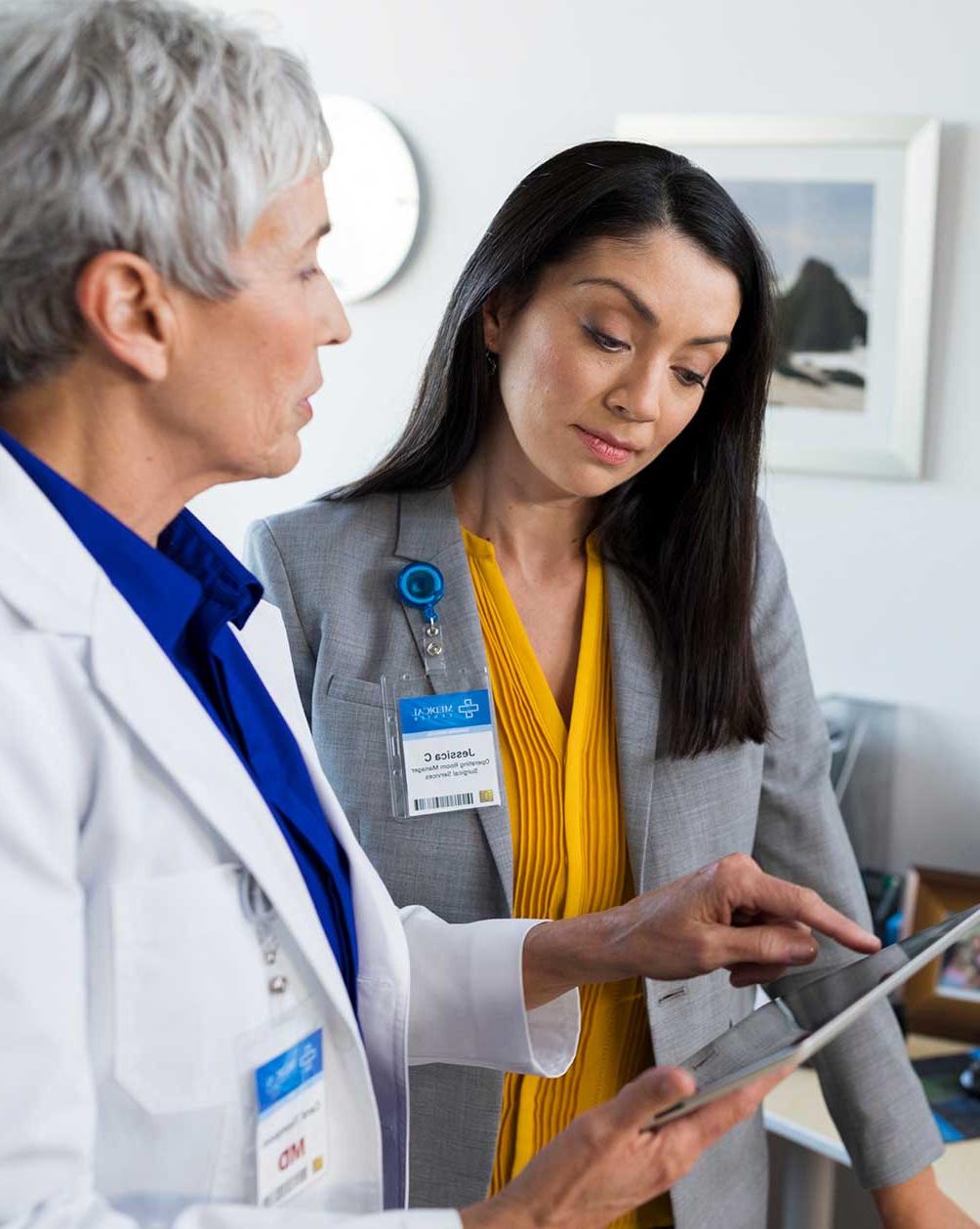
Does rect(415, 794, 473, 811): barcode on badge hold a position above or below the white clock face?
below

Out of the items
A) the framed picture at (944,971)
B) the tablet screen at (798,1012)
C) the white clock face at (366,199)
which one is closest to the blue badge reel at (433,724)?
the tablet screen at (798,1012)

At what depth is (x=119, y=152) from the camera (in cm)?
85

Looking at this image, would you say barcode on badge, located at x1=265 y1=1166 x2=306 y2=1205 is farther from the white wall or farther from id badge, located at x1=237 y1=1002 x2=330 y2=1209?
the white wall

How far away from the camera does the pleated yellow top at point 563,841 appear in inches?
58.1

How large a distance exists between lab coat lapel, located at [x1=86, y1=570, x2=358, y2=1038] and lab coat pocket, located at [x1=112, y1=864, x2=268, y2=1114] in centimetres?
3

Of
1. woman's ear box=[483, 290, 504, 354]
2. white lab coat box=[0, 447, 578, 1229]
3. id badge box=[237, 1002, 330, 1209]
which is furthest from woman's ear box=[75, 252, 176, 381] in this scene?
woman's ear box=[483, 290, 504, 354]

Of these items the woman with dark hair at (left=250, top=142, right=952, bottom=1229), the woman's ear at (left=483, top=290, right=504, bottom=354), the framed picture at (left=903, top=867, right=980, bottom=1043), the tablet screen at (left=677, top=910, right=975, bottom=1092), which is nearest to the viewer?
the tablet screen at (left=677, top=910, right=975, bottom=1092)

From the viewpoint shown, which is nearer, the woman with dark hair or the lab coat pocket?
the lab coat pocket

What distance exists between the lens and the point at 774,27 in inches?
101

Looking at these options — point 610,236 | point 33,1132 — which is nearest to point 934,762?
point 610,236

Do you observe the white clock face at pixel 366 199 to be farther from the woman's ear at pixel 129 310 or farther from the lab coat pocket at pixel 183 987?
the lab coat pocket at pixel 183 987

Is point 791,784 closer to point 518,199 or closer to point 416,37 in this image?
point 518,199


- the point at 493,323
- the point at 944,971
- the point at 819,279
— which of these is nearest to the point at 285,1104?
the point at 493,323

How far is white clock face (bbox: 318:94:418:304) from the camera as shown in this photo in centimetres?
310
